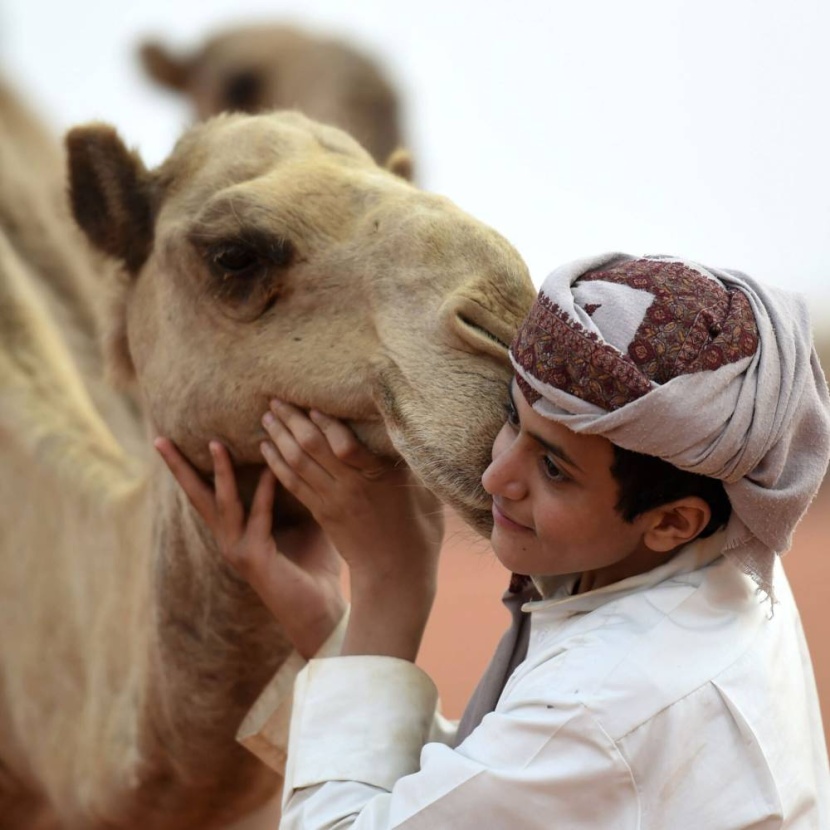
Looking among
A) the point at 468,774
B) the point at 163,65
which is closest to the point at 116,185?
the point at 468,774

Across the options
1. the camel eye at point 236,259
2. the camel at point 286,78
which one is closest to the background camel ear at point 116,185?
the camel eye at point 236,259

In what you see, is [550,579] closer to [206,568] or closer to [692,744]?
[692,744]

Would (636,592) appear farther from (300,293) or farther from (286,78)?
(286,78)

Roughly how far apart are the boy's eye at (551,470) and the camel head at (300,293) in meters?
0.13

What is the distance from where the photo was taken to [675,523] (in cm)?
157

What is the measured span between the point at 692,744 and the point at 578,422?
1.22ft

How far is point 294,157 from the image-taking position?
88.0 inches

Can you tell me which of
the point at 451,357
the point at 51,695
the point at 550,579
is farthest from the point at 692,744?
the point at 51,695

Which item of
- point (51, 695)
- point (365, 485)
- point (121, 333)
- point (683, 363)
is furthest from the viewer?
point (51, 695)

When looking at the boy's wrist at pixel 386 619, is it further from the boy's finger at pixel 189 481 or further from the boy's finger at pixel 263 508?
the boy's finger at pixel 189 481

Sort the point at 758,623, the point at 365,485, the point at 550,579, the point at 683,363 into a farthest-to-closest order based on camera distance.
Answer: the point at 365,485, the point at 550,579, the point at 758,623, the point at 683,363

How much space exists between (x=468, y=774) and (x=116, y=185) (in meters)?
1.41

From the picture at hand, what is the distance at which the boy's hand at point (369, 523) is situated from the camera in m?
1.87

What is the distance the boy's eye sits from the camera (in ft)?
5.12
